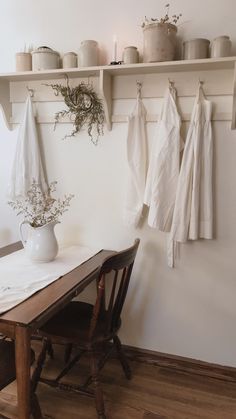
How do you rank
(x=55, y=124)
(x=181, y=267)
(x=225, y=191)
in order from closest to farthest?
(x=225, y=191), (x=181, y=267), (x=55, y=124)

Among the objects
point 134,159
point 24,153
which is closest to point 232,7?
point 134,159

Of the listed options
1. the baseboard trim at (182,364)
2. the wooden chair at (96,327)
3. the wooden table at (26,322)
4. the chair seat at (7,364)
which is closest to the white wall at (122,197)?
the baseboard trim at (182,364)

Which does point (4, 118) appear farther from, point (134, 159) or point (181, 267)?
point (181, 267)

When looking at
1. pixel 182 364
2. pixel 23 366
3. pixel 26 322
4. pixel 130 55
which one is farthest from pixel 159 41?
pixel 182 364

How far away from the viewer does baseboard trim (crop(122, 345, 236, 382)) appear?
198 cm

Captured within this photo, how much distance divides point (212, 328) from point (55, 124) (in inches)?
62.8

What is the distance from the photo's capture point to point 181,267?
2020 mm

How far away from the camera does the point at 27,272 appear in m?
1.62

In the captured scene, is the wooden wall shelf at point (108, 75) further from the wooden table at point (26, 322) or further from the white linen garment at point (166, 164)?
the wooden table at point (26, 322)

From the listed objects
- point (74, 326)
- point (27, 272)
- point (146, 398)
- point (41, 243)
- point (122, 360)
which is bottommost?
point (146, 398)

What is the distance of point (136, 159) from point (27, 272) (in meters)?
0.88

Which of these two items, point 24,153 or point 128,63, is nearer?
point 128,63

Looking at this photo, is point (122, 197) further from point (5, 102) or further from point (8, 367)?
point (8, 367)

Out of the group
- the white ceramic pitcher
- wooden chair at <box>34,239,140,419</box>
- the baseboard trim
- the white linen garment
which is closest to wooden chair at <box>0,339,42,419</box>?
wooden chair at <box>34,239,140,419</box>
